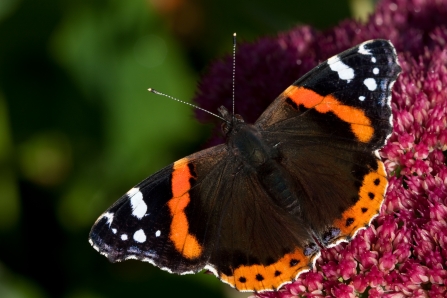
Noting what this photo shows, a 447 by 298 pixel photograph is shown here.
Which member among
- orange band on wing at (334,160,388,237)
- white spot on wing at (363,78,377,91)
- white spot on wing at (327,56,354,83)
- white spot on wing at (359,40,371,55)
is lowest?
orange band on wing at (334,160,388,237)

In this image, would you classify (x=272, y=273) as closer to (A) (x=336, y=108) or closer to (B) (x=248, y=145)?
(B) (x=248, y=145)

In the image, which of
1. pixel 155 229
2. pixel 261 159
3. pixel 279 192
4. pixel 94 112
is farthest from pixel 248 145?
pixel 94 112

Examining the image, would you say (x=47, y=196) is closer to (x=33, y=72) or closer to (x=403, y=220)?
(x=33, y=72)

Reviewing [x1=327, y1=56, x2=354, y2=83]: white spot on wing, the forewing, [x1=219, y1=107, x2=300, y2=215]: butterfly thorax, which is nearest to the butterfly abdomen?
[x1=219, y1=107, x2=300, y2=215]: butterfly thorax

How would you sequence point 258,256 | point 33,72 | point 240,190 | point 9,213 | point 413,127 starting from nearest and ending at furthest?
point 258,256 → point 240,190 → point 413,127 → point 9,213 → point 33,72

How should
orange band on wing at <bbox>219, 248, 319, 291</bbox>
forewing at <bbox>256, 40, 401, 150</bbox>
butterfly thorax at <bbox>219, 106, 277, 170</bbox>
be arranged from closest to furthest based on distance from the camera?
orange band on wing at <bbox>219, 248, 319, 291</bbox>, forewing at <bbox>256, 40, 401, 150</bbox>, butterfly thorax at <bbox>219, 106, 277, 170</bbox>

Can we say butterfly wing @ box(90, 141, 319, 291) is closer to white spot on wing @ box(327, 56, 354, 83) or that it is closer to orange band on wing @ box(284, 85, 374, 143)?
orange band on wing @ box(284, 85, 374, 143)

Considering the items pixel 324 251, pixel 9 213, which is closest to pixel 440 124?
pixel 324 251
